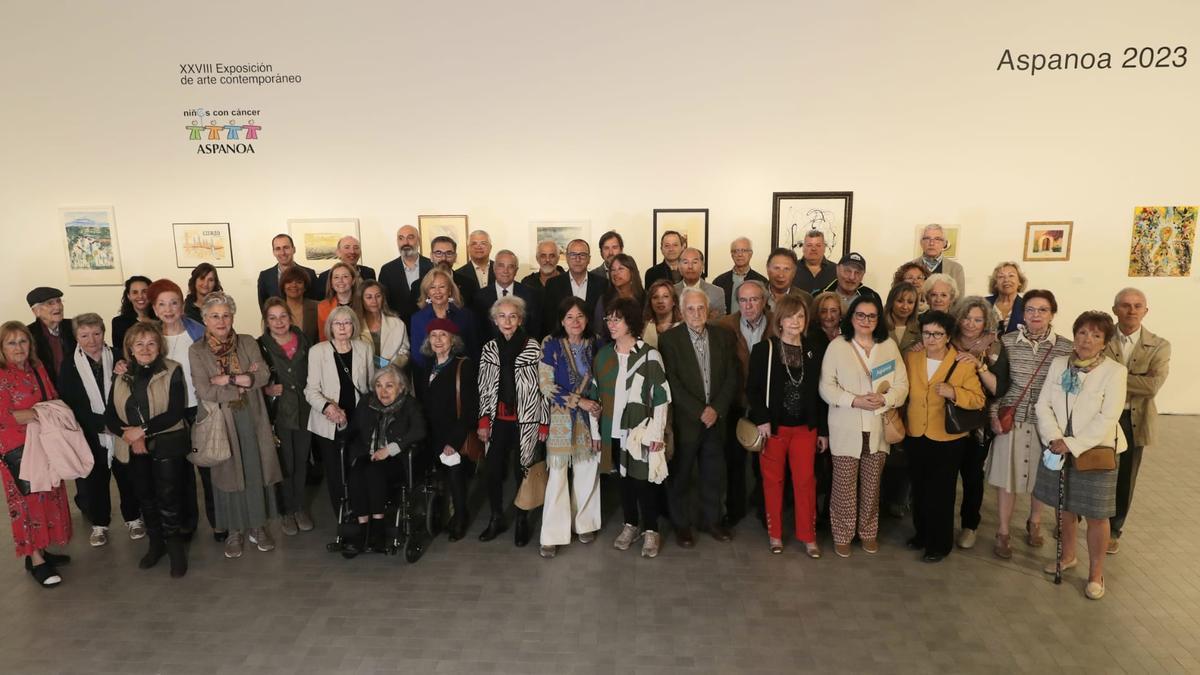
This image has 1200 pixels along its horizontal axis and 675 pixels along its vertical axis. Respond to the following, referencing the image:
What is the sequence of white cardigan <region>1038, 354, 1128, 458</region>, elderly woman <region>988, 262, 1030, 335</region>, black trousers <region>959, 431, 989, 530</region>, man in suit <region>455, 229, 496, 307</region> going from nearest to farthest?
white cardigan <region>1038, 354, 1128, 458</region>
black trousers <region>959, 431, 989, 530</region>
elderly woman <region>988, 262, 1030, 335</region>
man in suit <region>455, 229, 496, 307</region>

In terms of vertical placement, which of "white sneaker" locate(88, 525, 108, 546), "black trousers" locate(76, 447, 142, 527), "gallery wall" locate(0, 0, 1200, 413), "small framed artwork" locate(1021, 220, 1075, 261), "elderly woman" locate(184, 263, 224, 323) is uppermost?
"gallery wall" locate(0, 0, 1200, 413)

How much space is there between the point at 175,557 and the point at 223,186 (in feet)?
16.8

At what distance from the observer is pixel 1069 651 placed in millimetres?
3574

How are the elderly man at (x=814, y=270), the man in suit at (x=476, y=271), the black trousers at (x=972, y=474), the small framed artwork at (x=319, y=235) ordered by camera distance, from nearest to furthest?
the black trousers at (x=972, y=474) → the elderly man at (x=814, y=270) → the man in suit at (x=476, y=271) → the small framed artwork at (x=319, y=235)

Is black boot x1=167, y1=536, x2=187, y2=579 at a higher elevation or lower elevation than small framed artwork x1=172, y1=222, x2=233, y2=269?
lower

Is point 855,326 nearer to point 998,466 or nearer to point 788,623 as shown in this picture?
point 998,466

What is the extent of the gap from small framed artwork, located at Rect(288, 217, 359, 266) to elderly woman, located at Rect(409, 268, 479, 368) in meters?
3.15

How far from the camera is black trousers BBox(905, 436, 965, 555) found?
14.4 ft

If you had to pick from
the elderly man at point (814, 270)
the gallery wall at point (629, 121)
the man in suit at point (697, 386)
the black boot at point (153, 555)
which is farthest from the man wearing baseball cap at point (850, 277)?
the black boot at point (153, 555)

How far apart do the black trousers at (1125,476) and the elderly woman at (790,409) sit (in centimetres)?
205

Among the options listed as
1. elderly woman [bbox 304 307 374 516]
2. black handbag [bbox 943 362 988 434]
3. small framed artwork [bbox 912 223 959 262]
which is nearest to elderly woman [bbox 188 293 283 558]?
elderly woman [bbox 304 307 374 516]

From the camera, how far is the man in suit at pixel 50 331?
15.9ft

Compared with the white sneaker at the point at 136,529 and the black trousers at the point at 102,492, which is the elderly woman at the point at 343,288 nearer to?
the black trousers at the point at 102,492

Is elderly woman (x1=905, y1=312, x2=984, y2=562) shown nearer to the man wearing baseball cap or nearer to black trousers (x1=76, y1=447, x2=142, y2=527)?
the man wearing baseball cap
